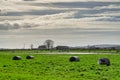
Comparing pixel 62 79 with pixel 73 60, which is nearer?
pixel 62 79

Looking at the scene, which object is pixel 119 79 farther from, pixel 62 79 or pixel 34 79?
pixel 34 79

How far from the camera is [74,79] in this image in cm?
2714

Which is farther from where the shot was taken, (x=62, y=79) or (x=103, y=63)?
(x=103, y=63)

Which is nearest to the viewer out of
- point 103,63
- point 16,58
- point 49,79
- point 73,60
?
point 49,79

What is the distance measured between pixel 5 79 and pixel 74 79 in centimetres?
553

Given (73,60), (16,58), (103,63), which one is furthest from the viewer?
(16,58)

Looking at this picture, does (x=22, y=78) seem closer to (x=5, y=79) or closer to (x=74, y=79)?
(x=5, y=79)

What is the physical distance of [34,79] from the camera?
26891 millimetres

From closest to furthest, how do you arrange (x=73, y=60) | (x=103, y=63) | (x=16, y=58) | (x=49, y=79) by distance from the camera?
(x=49, y=79)
(x=103, y=63)
(x=73, y=60)
(x=16, y=58)

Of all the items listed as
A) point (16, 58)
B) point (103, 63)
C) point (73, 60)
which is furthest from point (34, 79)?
point (16, 58)

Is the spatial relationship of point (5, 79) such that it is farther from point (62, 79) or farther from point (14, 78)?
point (62, 79)

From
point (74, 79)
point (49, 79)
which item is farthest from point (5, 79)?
point (74, 79)

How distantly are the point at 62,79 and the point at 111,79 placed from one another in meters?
3.96

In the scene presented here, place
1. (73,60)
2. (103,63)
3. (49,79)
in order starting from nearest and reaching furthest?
1. (49,79)
2. (103,63)
3. (73,60)
